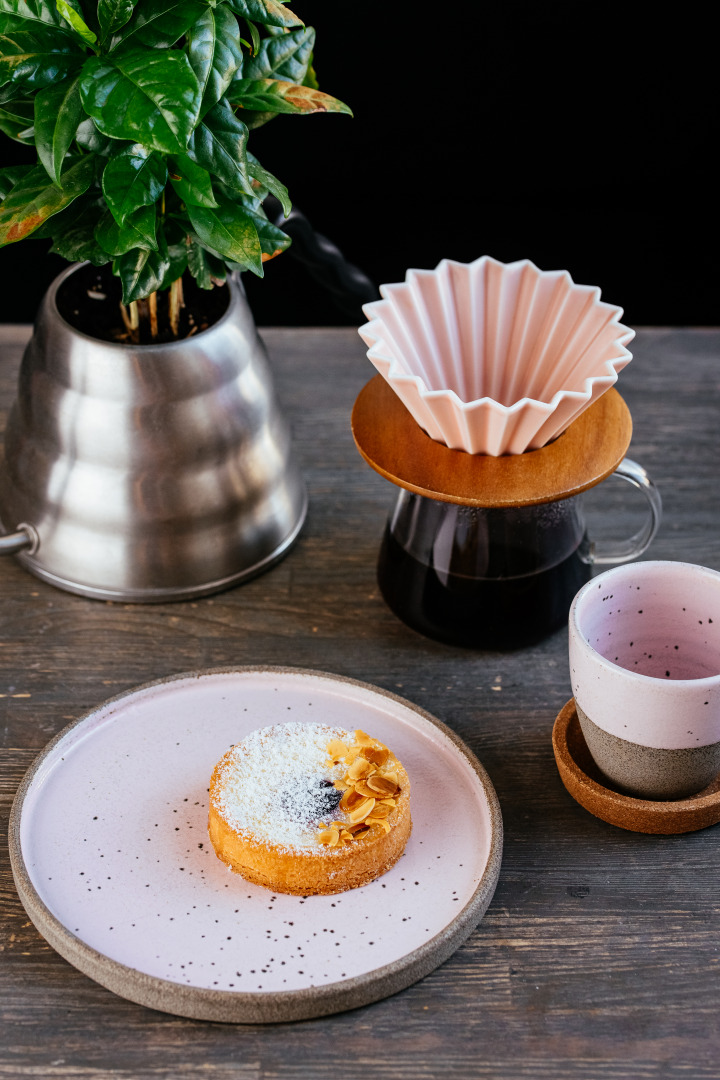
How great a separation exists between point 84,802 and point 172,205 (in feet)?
1.55

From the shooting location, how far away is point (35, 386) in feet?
3.06

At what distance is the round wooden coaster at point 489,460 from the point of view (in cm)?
82

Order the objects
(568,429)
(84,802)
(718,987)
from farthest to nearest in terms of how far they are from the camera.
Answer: (568,429), (84,802), (718,987)

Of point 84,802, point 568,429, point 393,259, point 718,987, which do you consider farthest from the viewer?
point 393,259

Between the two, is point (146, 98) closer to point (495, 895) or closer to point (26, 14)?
point (26, 14)

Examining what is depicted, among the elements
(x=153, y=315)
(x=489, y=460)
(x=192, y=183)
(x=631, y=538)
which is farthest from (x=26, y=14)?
(x=631, y=538)

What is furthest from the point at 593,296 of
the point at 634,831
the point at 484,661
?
the point at 634,831

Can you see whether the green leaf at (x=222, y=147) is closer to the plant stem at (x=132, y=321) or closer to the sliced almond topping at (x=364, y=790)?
the plant stem at (x=132, y=321)

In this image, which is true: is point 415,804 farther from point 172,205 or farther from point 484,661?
point 172,205

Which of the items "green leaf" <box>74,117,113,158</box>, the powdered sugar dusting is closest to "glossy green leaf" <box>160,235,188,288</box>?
"green leaf" <box>74,117,113,158</box>

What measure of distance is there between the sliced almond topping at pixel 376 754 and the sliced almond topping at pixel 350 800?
29 mm

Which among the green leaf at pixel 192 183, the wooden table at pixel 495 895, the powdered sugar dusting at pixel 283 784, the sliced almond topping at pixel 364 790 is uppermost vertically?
the green leaf at pixel 192 183

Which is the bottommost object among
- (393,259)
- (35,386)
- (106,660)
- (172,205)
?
(393,259)

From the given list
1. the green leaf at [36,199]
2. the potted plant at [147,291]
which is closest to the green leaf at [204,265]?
the potted plant at [147,291]
